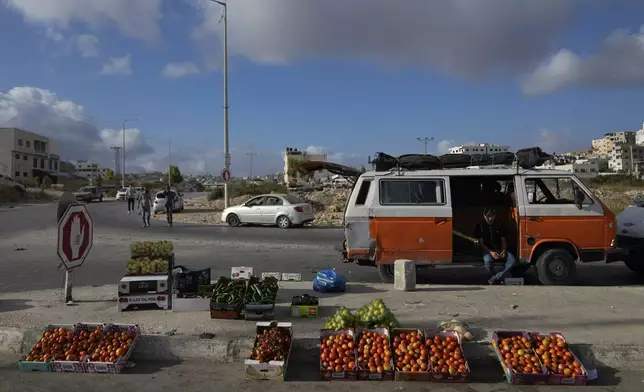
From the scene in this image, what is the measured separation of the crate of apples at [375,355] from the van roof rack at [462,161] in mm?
4245

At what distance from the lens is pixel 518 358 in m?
5.08

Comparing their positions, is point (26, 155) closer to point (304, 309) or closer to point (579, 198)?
point (304, 309)

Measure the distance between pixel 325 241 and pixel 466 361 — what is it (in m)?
12.2

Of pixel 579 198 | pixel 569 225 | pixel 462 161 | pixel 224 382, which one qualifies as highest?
pixel 462 161

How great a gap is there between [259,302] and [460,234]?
14.6ft

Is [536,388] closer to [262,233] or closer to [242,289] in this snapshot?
[242,289]

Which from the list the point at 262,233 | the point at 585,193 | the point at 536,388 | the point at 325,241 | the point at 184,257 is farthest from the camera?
the point at 262,233

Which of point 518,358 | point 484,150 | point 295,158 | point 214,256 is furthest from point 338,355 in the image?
point 295,158

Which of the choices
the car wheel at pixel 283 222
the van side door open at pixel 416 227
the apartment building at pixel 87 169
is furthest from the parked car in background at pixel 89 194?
the apartment building at pixel 87 169

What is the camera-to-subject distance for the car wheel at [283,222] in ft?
72.9

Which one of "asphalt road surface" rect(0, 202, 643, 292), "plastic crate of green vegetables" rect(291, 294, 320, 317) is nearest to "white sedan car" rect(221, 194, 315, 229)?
"asphalt road surface" rect(0, 202, 643, 292)

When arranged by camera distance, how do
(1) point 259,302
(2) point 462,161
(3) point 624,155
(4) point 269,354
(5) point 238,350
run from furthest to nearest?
(3) point 624,155, (2) point 462,161, (1) point 259,302, (5) point 238,350, (4) point 269,354

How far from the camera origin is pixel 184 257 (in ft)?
43.1

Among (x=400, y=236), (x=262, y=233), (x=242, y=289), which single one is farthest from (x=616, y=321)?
(x=262, y=233)
